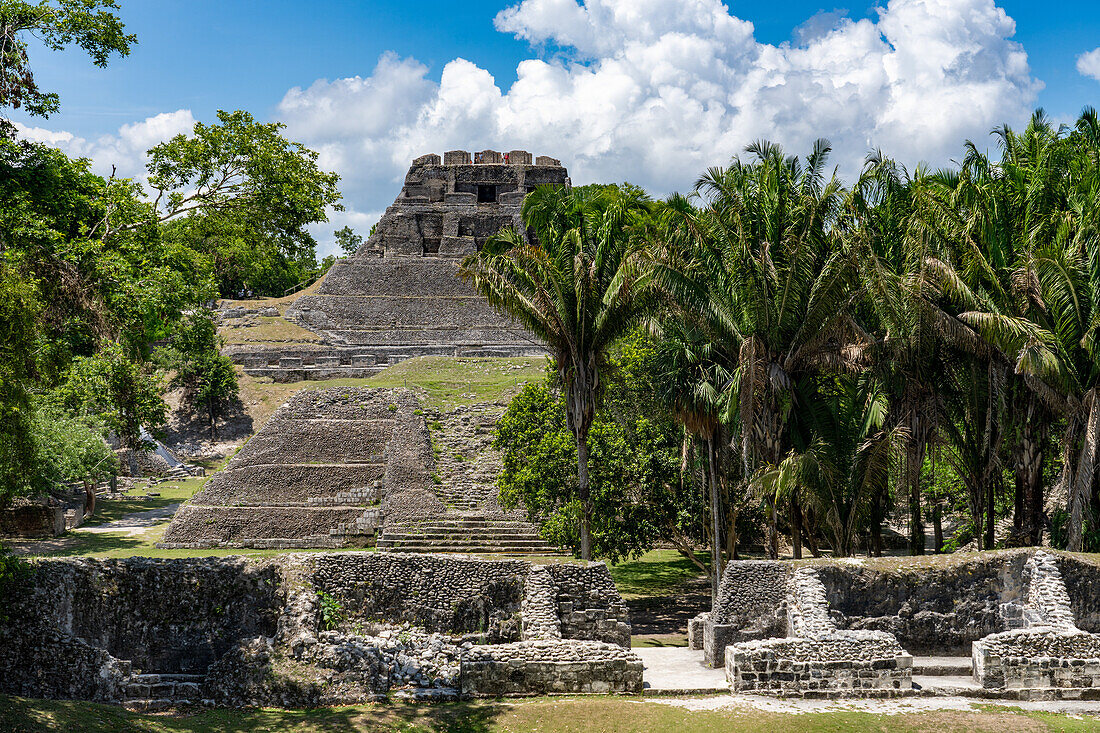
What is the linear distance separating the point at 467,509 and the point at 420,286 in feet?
99.9

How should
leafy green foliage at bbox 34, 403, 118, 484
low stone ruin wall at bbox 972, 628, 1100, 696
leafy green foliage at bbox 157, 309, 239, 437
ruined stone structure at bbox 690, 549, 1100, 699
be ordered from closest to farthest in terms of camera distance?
low stone ruin wall at bbox 972, 628, 1100, 696 → ruined stone structure at bbox 690, 549, 1100, 699 → leafy green foliage at bbox 34, 403, 118, 484 → leafy green foliage at bbox 157, 309, 239, 437

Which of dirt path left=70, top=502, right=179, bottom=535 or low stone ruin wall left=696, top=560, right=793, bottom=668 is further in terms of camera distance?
dirt path left=70, top=502, right=179, bottom=535

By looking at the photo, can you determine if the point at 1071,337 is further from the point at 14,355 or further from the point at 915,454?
the point at 14,355

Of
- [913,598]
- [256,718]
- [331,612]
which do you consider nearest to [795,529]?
[913,598]

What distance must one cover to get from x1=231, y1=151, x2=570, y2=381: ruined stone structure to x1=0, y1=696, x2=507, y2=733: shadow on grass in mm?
24334

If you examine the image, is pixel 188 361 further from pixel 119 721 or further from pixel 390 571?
pixel 119 721

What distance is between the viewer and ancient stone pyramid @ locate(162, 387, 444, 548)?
25031mm

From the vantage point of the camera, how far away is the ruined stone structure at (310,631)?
13023mm

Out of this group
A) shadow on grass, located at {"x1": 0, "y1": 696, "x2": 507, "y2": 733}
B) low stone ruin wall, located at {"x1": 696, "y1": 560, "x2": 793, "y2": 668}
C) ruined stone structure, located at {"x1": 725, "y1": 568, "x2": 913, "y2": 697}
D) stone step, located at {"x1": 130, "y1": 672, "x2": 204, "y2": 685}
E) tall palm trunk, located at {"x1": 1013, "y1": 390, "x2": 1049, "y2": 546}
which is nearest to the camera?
shadow on grass, located at {"x1": 0, "y1": 696, "x2": 507, "y2": 733}

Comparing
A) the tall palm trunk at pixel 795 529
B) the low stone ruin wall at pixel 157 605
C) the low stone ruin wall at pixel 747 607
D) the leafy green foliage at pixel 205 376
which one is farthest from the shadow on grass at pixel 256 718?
the leafy green foliage at pixel 205 376

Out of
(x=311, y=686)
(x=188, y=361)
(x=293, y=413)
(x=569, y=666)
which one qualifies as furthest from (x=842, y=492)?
(x=188, y=361)

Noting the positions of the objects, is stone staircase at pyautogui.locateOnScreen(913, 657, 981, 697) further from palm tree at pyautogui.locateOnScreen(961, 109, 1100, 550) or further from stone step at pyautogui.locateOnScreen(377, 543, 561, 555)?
stone step at pyautogui.locateOnScreen(377, 543, 561, 555)

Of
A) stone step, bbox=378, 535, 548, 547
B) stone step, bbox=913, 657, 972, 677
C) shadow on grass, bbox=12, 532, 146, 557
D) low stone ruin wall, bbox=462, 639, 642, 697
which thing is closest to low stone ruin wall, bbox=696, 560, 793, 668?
stone step, bbox=913, 657, 972, 677

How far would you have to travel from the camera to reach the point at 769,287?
56.8ft
